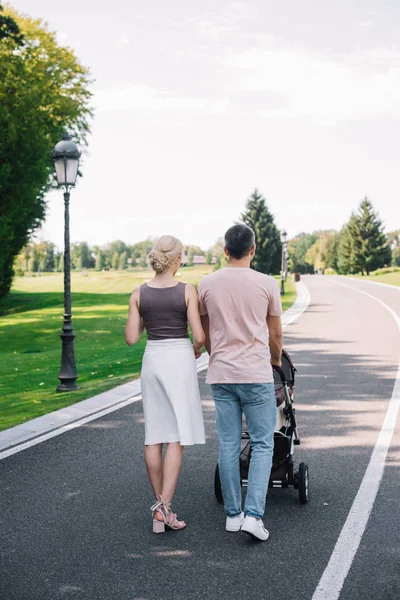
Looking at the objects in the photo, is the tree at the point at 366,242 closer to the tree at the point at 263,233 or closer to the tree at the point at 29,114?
the tree at the point at 263,233

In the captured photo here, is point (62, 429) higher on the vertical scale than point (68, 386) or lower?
higher

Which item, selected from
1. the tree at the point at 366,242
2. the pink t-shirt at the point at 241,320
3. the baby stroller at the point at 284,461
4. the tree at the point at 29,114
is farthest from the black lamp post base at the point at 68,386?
the tree at the point at 366,242

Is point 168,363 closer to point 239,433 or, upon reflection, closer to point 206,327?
point 206,327

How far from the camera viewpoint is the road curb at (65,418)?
7566mm

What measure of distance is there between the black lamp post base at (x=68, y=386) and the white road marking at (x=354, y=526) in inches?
220

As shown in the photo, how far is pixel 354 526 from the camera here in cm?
491

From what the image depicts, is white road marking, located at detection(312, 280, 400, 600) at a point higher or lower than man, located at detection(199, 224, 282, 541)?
lower

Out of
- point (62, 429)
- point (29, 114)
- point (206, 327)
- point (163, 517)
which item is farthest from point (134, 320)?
point (29, 114)

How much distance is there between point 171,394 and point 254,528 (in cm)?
106

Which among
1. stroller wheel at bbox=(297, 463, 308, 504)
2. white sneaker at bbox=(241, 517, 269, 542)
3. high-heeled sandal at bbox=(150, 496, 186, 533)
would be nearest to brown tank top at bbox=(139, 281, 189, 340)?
high-heeled sandal at bbox=(150, 496, 186, 533)

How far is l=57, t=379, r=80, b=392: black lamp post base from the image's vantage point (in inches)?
453

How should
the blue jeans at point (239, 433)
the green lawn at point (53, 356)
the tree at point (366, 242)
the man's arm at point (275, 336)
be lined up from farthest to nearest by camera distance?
the tree at point (366, 242) < the green lawn at point (53, 356) < the man's arm at point (275, 336) < the blue jeans at point (239, 433)

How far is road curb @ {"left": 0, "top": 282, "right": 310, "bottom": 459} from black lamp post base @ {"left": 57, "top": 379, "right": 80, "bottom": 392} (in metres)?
0.94

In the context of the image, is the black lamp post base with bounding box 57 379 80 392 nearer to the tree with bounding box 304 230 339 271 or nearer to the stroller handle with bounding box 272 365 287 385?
the stroller handle with bounding box 272 365 287 385
